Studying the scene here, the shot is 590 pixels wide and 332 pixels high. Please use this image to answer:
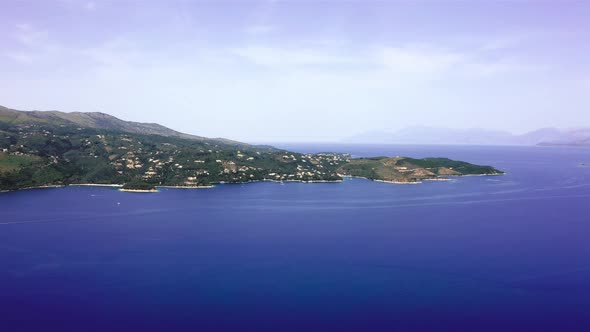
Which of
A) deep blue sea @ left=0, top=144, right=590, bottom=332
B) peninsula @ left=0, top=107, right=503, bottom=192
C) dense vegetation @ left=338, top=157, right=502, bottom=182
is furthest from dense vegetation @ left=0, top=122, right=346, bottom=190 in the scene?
deep blue sea @ left=0, top=144, right=590, bottom=332

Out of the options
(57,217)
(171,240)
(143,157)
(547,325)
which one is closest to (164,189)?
(143,157)

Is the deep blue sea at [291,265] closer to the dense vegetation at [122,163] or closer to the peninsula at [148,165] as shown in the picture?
the dense vegetation at [122,163]

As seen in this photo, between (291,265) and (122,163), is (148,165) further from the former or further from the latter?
(291,265)

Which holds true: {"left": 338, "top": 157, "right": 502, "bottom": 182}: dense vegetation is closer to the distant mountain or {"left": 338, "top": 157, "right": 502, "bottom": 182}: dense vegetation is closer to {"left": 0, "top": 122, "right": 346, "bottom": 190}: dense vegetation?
{"left": 0, "top": 122, "right": 346, "bottom": 190}: dense vegetation

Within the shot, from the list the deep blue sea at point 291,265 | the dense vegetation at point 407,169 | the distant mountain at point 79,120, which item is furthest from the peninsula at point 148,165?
the deep blue sea at point 291,265

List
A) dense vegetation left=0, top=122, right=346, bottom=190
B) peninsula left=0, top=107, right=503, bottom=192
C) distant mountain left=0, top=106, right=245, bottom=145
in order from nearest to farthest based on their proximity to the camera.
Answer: dense vegetation left=0, top=122, right=346, bottom=190 → peninsula left=0, top=107, right=503, bottom=192 → distant mountain left=0, top=106, right=245, bottom=145
